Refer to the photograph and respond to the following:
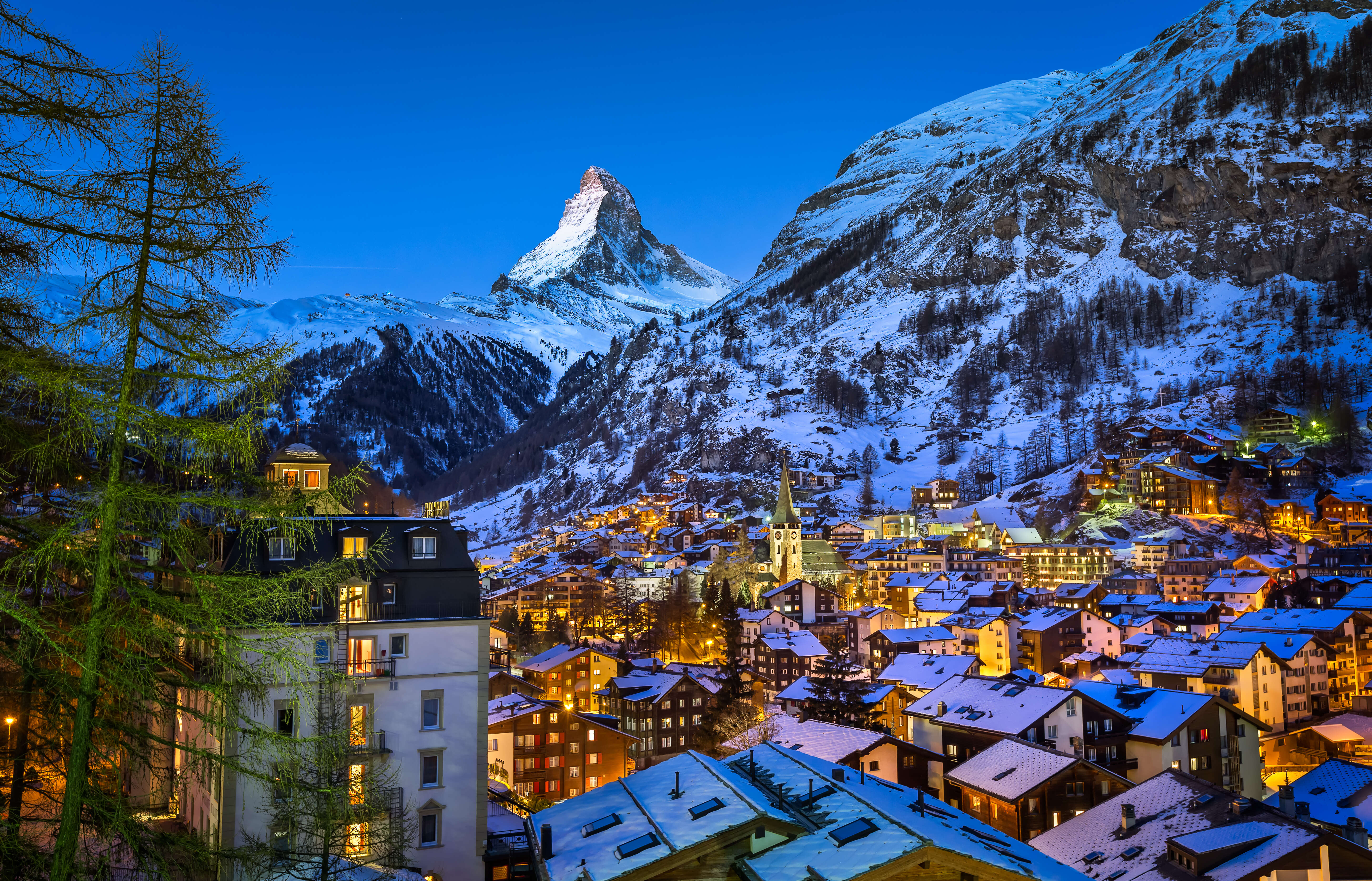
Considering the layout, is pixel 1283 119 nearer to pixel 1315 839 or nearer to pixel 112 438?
pixel 1315 839

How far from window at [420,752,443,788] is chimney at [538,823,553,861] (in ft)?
7.74

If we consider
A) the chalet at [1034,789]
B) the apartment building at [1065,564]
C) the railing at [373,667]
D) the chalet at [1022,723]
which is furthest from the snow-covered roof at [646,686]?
the apartment building at [1065,564]

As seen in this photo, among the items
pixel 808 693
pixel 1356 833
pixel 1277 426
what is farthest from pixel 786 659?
pixel 1277 426

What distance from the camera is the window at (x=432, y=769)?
1906cm

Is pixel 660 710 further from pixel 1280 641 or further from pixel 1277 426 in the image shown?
pixel 1277 426

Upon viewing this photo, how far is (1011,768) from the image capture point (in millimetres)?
31016

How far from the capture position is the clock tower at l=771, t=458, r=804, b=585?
4296 inches

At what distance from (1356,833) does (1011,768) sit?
10.2 metres

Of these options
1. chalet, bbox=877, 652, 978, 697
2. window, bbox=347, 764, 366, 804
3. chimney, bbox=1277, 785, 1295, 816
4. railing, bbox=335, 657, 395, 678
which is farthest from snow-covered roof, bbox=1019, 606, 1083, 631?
window, bbox=347, 764, 366, 804

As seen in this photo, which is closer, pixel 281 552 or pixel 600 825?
pixel 600 825

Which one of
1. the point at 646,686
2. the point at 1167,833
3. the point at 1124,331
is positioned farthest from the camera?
the point at 1124,331

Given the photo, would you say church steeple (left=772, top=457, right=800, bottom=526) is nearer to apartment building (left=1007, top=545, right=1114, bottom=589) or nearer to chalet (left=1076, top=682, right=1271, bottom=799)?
apartment building (left=1007, top=545, right=1114, bottom=589)

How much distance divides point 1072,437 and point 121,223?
161 meters

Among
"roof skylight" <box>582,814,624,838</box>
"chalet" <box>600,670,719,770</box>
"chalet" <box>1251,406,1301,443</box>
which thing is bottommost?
"chalet" <box>600,670,719,770</box>
